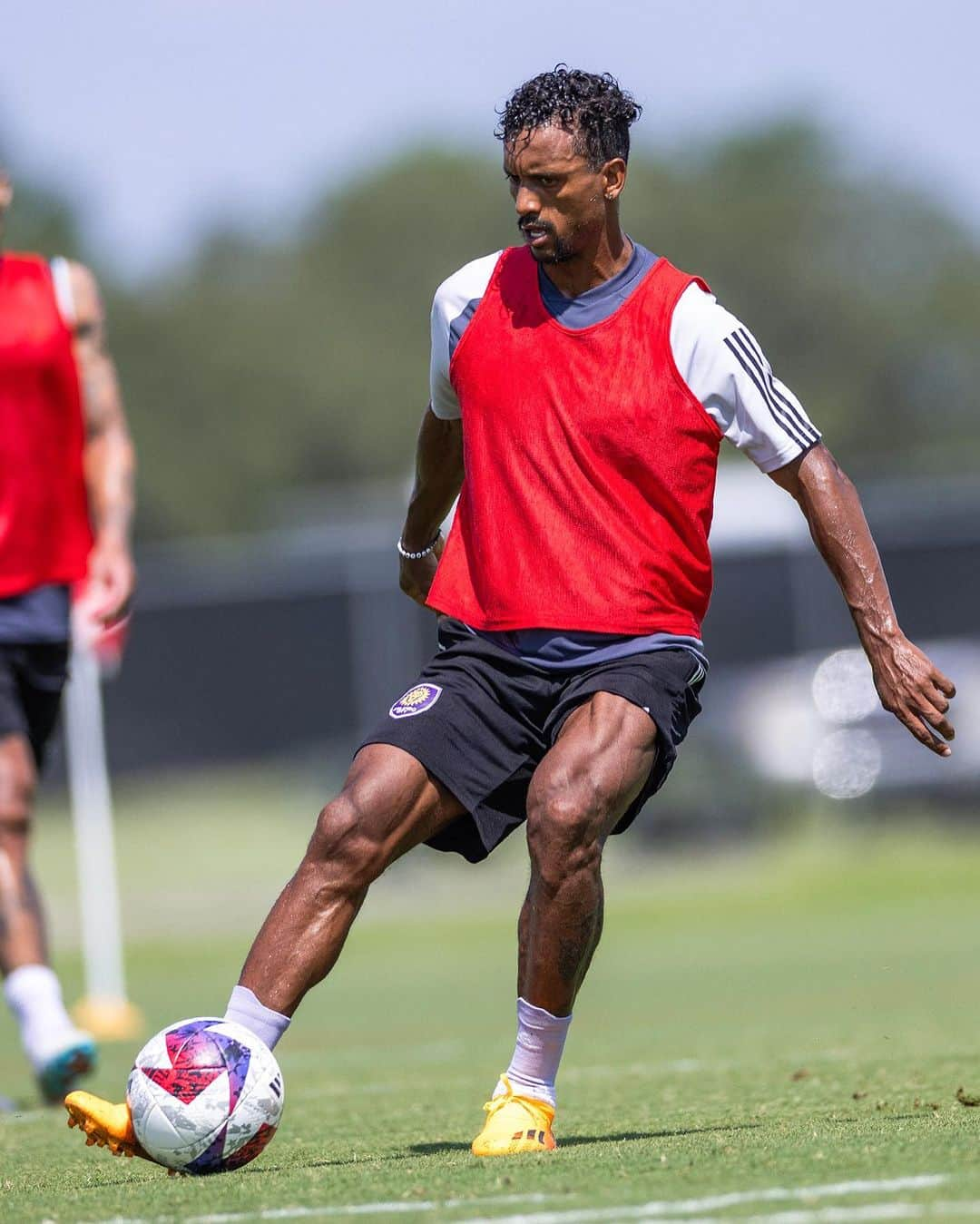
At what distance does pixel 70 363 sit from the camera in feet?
25.1

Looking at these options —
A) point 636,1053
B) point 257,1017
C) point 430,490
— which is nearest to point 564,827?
point 257,1017

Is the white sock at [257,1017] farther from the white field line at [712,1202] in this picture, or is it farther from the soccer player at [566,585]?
the white field line at [712,1202]

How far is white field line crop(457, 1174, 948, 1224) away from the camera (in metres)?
4.11

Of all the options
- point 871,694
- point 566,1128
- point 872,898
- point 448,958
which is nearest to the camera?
point 566,1128

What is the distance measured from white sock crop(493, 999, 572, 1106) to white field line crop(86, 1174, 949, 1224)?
43.9 inches

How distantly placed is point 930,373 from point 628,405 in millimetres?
71923

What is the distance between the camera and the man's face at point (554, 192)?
5727 millimetres

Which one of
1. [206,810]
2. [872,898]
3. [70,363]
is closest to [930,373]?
[206,810]

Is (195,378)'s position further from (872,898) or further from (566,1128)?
(566,1128)

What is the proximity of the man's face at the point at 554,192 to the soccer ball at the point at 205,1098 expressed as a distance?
216 centimetres

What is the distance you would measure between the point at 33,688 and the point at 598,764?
291 cm

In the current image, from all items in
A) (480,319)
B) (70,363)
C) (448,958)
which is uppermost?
(480,319)

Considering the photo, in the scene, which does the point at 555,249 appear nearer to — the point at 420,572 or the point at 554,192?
the point at 554,192

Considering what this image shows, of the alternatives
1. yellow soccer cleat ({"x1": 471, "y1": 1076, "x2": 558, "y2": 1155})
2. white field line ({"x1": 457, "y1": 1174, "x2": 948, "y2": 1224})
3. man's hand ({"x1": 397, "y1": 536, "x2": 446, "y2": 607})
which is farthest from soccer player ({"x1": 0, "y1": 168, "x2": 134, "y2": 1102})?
white field line ({"x1": 457, "y1": 1174, "x2": 948, "y2": 1224})
